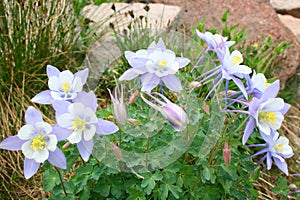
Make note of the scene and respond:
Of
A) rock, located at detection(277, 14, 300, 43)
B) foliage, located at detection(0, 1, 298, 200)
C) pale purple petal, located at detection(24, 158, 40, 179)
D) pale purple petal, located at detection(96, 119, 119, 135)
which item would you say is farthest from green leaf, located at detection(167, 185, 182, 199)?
rock, located at detection(277, 14, 300, 43)

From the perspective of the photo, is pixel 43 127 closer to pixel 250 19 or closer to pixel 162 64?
pixel 162 64

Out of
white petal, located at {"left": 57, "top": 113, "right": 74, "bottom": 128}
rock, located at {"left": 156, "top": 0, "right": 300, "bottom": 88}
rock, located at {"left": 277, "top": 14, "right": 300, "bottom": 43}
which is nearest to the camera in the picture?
white petal, located at {"left": 57, "top": 113, "right": 74, "bottom": 128}

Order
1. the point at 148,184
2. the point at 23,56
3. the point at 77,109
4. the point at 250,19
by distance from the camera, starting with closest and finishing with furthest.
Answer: the point at 77,109 → the point at 148,184 → the point at 23,56 → the point at 250,19

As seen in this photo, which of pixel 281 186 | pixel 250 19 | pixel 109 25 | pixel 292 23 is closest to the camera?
pixel 281 186

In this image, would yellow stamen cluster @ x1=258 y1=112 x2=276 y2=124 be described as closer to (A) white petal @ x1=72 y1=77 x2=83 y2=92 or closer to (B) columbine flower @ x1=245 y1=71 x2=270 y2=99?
(B) columbine flower @ x1=245 y1=71 x2=270 y2=99

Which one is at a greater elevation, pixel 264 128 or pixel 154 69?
pixel 154 69

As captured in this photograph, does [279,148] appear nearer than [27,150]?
No

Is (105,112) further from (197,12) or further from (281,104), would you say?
(197,12)

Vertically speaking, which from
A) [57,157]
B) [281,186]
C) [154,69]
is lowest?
[281,186]

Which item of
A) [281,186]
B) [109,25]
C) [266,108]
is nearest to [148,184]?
[266,108]
